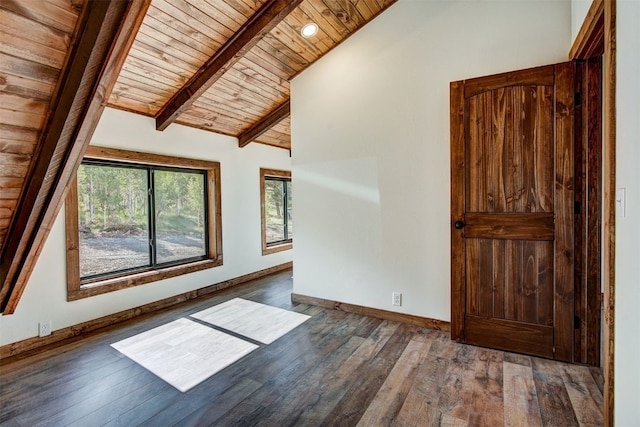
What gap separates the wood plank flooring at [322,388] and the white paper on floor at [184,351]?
0.08 metres

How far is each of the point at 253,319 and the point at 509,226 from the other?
255 cm

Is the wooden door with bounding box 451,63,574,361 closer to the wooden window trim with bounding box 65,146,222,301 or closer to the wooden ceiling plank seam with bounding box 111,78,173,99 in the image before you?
the wooden ceiling plank seam with bounding box 111,78,173,99

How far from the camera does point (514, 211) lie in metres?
2.52

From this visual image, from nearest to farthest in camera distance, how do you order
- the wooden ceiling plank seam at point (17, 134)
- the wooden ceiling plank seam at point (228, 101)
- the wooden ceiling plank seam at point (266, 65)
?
the wooden ceiling plank seam at point (17, 134)
the wooden ceiling plank seam at point (266, 65)
the wooden ceiling plank seam at point (228, 101)

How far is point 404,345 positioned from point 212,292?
109 inches

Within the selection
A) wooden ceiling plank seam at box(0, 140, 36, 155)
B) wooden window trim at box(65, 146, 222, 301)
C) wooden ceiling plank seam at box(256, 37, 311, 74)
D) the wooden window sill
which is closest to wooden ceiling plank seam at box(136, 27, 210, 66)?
wooden ceiling plank seam at box(256, 37, 311, 74)

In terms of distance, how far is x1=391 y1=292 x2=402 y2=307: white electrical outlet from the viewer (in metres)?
3.21

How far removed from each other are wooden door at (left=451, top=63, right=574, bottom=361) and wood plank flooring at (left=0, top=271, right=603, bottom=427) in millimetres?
261

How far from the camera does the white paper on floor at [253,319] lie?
303 centimetres

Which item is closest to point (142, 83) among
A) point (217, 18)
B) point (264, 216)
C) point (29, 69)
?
point (217, 18)

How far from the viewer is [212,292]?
174 inches

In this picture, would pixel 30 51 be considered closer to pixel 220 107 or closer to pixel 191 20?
pixel 191 20

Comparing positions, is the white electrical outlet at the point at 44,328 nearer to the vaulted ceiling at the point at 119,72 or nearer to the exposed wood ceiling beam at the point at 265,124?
the vaulted ceiling at the point at 119,72
